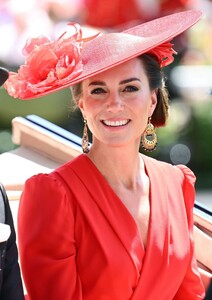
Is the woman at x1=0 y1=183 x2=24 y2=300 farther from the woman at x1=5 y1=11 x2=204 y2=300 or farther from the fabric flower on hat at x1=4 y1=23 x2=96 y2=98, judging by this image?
the fabric flower on hat at x1=4 y1=23 x2=96 y2=98

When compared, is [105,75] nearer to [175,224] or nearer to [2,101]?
[175,224]

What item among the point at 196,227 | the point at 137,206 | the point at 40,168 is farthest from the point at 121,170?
the point at 40,168

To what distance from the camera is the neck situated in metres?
2.00

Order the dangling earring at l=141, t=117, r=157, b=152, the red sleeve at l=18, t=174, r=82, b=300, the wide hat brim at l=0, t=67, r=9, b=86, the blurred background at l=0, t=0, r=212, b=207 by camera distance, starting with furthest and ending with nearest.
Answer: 1. the blurred background at l=0, t=0, r=212, b=207
2. the dangling earring at l=141, t=117, r=157, b=152
3. the red sleeve at l=18, t=174, r=82, b=300
4. the wide hat brim at l=0, t=67, r=9, b=86

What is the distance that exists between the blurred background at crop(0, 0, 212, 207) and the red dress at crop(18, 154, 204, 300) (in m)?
2.25

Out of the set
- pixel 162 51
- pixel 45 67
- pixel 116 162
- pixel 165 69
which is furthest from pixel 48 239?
pixel 165 69

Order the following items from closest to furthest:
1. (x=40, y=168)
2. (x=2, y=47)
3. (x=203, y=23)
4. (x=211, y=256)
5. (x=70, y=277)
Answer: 1. (x=70, y=277)
2. (x=211, y=256)
3. (x=40, y=168)
4. (x=2, y=47)
5. (x=203, y=23)

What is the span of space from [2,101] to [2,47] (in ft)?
1.02

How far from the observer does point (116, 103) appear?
193 cm

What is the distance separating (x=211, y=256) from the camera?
237cm

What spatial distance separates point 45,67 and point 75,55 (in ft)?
0.22

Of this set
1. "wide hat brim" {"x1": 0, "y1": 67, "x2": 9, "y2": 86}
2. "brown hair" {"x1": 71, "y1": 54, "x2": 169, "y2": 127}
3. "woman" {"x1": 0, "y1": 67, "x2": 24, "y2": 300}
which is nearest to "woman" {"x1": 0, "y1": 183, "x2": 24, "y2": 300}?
"woman" {"x1": 0, "y1": 67, "x2": 24, "y2": 300}

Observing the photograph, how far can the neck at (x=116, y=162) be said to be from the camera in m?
2.00

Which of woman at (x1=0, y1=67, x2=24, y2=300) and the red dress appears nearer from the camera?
woman at (x1=0, y1=67, x2=24, y2=300)
